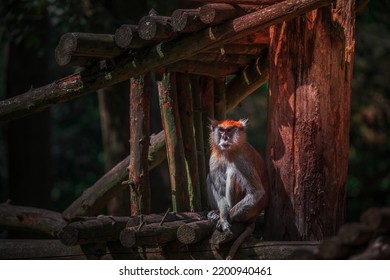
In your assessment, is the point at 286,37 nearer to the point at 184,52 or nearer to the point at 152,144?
the point at 184,52

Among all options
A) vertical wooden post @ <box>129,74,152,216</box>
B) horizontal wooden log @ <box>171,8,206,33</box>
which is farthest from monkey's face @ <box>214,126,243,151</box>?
horizontal wooden log @ <box>171,8,206,33</box>

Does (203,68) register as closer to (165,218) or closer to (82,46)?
(82,46)

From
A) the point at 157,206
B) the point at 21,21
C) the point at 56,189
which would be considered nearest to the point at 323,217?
the point at 157,206

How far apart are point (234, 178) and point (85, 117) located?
11.0 metres

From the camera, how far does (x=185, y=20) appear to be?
710 cm

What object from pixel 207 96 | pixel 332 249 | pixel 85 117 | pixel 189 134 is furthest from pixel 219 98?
pixel 85 117

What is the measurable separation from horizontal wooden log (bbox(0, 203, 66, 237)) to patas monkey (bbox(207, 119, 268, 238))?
7.62 ft

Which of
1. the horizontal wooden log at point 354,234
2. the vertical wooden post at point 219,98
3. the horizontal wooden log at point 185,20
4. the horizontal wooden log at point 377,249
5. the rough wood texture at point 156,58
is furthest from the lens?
Answer: the vertical wooden post at point 219,98

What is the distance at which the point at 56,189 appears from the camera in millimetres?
19672

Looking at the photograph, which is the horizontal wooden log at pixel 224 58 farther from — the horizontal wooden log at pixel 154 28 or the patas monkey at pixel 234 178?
the horizontal wooden log at pixel 154 28

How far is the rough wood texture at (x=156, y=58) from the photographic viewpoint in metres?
6.88

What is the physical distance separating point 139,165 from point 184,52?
154 centimetres

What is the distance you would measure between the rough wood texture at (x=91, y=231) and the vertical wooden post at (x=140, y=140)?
35.0 inches

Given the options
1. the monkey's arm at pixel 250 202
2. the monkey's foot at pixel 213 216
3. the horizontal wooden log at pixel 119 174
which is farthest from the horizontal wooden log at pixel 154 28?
the horizontal wooden log at pixel 119 174
